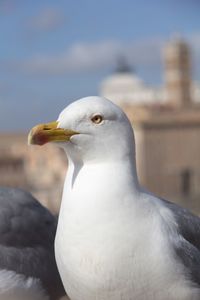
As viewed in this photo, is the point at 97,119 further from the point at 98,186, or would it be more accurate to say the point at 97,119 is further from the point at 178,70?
the point at 178,70

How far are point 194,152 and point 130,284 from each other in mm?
28627

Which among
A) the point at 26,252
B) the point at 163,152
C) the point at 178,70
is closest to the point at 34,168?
the point at 163,152

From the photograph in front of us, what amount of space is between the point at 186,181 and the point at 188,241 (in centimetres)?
2824

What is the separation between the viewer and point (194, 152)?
29953 millimetres

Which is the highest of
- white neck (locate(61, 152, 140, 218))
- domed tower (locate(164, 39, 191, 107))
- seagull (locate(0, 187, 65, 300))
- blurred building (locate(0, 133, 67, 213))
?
white neck (locate(61, 152, 140, 218))

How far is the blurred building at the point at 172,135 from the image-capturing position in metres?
27.5

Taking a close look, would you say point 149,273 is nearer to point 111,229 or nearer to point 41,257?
point 111,229

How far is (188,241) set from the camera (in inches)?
61.1

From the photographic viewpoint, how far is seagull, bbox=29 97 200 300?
146cm

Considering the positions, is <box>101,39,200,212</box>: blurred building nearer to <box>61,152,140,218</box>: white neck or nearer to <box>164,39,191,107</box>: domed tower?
<box>164,39,191,107</box>: domed tower

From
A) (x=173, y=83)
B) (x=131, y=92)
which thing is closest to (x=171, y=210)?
(x=173, y=83)

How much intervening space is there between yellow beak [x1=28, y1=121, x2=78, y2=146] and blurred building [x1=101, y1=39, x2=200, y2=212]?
24.5m

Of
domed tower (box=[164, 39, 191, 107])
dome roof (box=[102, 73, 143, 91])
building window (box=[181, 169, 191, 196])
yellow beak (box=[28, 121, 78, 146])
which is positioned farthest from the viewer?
dome roof (box=[102, 73, 143, 91])

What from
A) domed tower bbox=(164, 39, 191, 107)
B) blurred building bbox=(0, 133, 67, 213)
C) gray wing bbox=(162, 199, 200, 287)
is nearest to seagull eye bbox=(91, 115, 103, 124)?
gray wing bbox=(162, 199, 200, 287)
